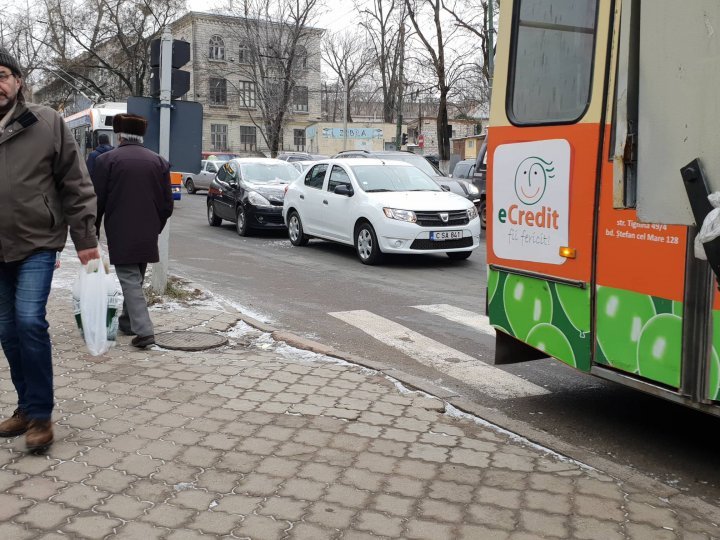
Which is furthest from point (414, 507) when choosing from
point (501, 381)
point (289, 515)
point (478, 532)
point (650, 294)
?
point (501, 381)

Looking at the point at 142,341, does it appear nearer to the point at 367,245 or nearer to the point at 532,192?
the point at 532,192

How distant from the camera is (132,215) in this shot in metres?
6.25

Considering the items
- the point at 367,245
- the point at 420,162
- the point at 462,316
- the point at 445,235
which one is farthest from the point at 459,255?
the point at 420,162

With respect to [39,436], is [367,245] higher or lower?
higher

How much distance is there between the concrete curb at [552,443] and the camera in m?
3.69

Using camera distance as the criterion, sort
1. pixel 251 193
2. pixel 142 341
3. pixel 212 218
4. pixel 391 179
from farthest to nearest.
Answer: pixel 212 218, pixel 251 193, pixel 391 179, pixel 142 341

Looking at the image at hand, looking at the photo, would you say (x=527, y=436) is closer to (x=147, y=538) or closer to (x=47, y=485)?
(x=147, y=538)

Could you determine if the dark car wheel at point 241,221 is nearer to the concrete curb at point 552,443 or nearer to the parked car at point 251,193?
the parked car at point 251,193

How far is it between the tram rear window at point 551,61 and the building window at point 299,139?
64457 millimetres

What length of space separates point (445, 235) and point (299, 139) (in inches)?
2317

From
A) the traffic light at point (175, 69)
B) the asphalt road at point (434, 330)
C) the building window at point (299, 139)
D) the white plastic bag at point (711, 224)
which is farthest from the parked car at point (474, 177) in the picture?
the building window at point (299, 139)

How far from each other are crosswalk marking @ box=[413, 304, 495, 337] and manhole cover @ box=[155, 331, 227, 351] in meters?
2.64

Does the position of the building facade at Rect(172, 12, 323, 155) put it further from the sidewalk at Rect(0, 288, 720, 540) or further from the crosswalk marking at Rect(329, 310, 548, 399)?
the sidewalk at Rect(0, 288, 720, 540)

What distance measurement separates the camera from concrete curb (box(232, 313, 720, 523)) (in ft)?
12.1
